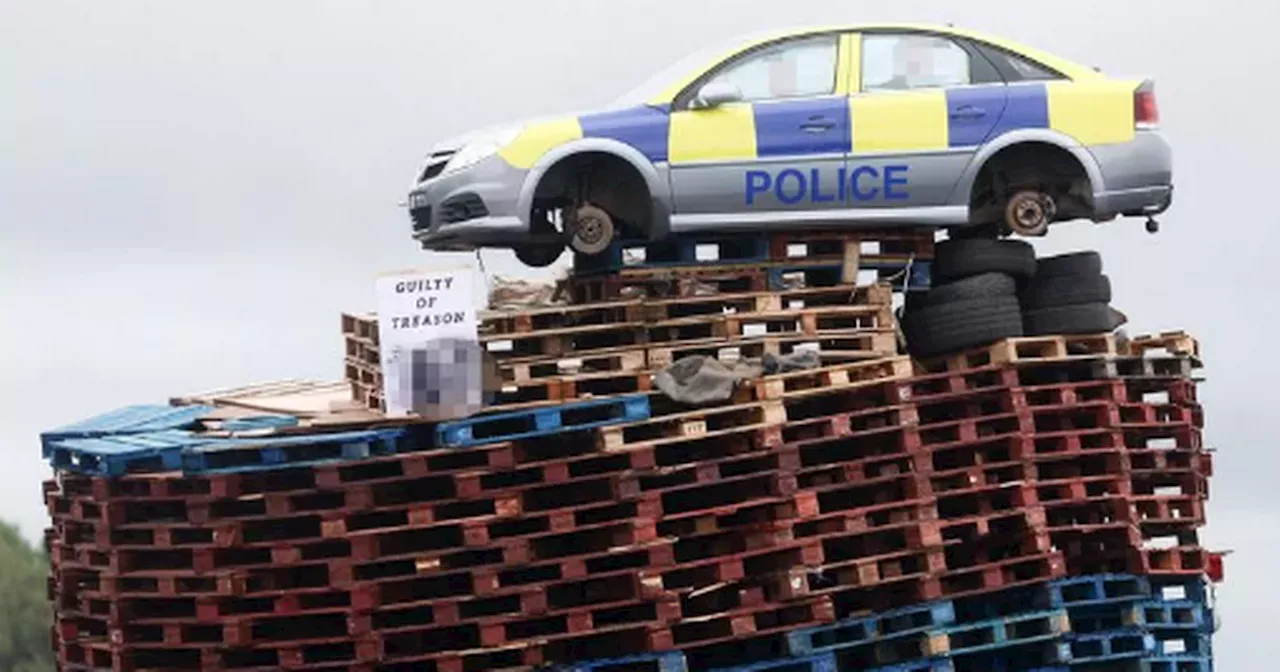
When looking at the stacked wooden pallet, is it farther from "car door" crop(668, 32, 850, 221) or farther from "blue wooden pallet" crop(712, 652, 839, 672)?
"blue wooden pallet" crop(712, 652, 839, 672)

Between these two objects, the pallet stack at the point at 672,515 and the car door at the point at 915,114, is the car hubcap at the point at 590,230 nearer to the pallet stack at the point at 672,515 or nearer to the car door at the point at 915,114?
the pallet stack at the point at 672,515

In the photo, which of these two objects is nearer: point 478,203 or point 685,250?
point 478,203

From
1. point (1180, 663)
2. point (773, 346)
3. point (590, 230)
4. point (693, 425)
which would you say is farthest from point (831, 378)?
point (1180, 663)

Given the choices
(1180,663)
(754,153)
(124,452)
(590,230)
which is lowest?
(1180,663)

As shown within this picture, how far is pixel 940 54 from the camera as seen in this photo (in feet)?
60.8

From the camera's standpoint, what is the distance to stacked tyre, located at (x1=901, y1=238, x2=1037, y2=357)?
59.7 ft

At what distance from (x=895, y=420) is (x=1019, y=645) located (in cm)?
146

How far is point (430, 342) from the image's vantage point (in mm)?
Result: 17031

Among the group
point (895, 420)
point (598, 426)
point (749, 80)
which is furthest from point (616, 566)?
point (749, 80)

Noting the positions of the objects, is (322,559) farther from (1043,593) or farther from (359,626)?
(1043,593)

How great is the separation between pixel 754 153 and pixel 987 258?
5.16ft

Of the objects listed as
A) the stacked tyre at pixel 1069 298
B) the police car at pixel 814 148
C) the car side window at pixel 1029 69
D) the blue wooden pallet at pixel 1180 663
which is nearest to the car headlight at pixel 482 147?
the police car at pixel 814 148

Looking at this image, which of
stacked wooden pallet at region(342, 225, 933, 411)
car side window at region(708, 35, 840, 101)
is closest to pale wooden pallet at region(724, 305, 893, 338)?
stacked wooden pallet at region(342, 225, 933, 411)

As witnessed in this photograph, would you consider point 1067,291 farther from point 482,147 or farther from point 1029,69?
point 482,147
